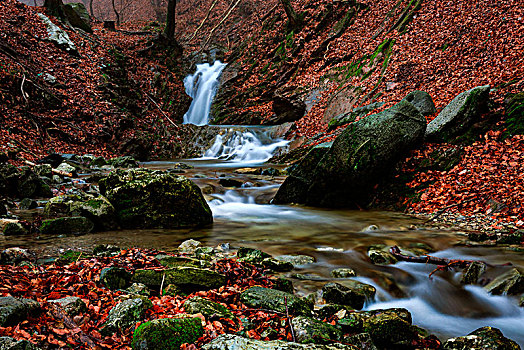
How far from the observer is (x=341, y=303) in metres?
2.96


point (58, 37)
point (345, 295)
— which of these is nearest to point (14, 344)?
point (345, 295)

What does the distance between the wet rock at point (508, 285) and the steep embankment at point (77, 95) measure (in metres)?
12.6

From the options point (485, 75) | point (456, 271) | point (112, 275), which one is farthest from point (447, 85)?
point (112, 275)

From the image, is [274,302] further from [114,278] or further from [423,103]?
[423,103]

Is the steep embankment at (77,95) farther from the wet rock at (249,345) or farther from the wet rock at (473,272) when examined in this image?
the wet rock at (473,272)

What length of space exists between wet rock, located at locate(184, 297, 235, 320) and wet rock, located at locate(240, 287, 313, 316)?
27cm

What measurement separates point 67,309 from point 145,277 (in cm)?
81

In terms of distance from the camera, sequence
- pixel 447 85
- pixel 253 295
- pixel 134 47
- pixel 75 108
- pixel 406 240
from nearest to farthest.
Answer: pixel 253 295, pixel 406 240, pixel 447 85, pixel 75 108, pixel 134 47

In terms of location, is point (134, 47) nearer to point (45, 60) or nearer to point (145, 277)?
point (45, 60)

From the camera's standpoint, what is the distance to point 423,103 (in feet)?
29.3

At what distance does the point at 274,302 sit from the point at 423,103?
337 inches

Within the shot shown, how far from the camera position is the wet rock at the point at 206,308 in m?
2.33

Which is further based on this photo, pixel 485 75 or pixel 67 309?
pixel 485 75

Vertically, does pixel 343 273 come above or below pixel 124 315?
below
